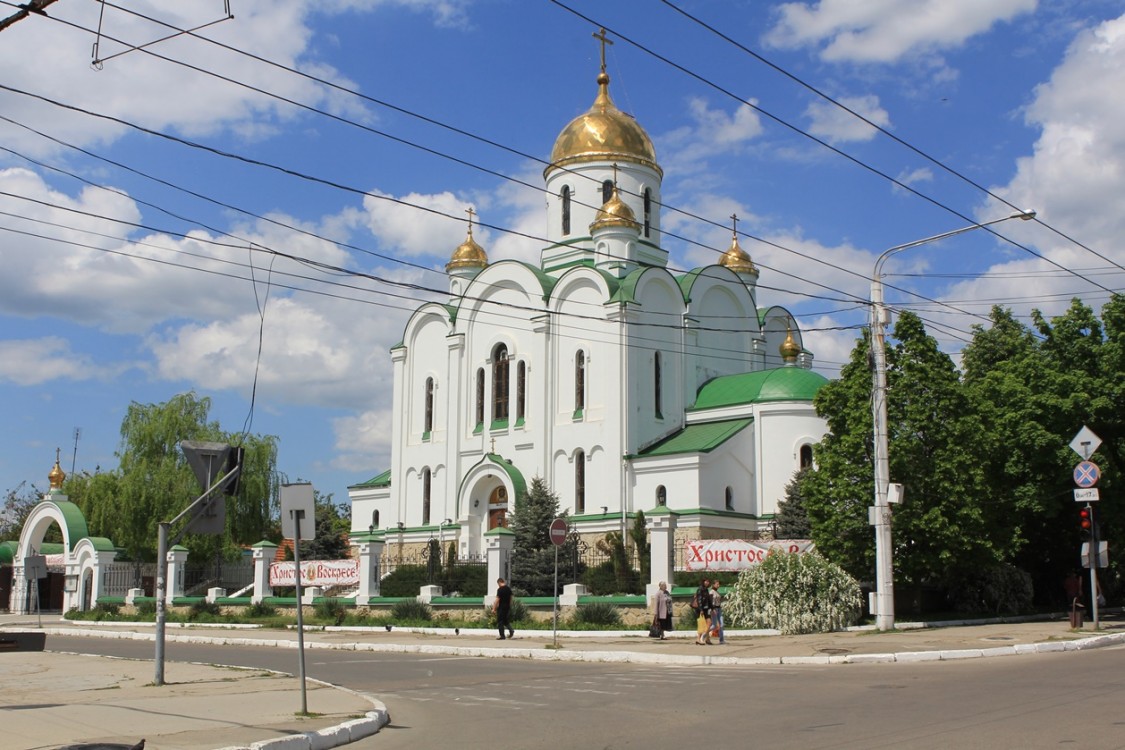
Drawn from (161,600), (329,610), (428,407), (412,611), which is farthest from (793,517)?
(161,600)

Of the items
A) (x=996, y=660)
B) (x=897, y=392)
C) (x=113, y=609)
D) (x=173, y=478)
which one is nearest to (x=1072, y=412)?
(x=897, y=392)

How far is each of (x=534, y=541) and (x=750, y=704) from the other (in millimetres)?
24507

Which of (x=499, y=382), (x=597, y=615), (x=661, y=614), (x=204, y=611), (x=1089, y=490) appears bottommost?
(x=204, y=611)

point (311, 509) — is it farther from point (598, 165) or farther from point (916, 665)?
point (598, 165)

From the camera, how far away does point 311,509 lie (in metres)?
12.4

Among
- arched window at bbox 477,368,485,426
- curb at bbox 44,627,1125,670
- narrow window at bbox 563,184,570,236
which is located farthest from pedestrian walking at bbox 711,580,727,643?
narrow window at bbox 563,184,570,236

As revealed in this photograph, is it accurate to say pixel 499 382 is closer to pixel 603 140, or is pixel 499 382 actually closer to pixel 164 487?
pixel 603 140

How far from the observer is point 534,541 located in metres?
36.8

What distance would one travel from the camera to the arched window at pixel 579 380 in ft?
135

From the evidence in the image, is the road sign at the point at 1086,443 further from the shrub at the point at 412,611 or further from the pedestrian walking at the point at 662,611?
the shrub at the point at 412,611

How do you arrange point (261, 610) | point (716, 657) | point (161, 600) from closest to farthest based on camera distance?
point (161, 600) < point (716, 657) < point (261, 610)

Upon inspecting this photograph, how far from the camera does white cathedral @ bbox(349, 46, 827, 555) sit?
128 feet

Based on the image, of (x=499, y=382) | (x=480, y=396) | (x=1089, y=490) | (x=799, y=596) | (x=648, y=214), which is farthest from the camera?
(x=648, y=214)

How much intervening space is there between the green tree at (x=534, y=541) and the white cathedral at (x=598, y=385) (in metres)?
1.56
